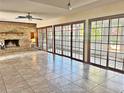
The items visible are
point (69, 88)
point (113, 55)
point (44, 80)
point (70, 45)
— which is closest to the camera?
point (69, 88)

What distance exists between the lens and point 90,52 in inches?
206

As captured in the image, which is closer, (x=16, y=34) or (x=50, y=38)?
(x=50, y=38)

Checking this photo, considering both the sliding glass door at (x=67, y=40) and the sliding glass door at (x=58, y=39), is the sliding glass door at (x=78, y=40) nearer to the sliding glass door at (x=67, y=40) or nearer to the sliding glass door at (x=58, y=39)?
the sliding glass door at (x=67, y=40)

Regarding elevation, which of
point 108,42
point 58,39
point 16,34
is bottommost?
point 108,42

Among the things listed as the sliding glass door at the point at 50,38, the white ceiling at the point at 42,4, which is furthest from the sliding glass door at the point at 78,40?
the sliding glass door at the point at 50,38

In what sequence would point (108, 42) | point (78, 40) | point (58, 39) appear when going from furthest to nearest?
point (58, 39), point (78, 40), point (108, 42)

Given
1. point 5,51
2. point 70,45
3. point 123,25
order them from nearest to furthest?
point 123,25, point 70,45, point 5,51

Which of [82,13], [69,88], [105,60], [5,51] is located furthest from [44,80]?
[5,51]


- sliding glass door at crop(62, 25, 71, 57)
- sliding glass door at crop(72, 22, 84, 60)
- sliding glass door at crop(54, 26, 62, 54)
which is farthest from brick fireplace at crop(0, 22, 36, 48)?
sliding glass door at crop(72, 22, 84, 60)

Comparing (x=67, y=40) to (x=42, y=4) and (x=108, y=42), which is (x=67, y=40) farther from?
(x=42, y=4)

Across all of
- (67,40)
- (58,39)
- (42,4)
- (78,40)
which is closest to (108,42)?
(78,40)

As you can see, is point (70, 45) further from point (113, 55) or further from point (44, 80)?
point (44, 80)

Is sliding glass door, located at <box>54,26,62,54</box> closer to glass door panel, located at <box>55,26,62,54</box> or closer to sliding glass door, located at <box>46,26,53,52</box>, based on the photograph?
glass door panel, located at <box>55,26,62,54</box>

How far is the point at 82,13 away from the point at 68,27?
4.65 feet
